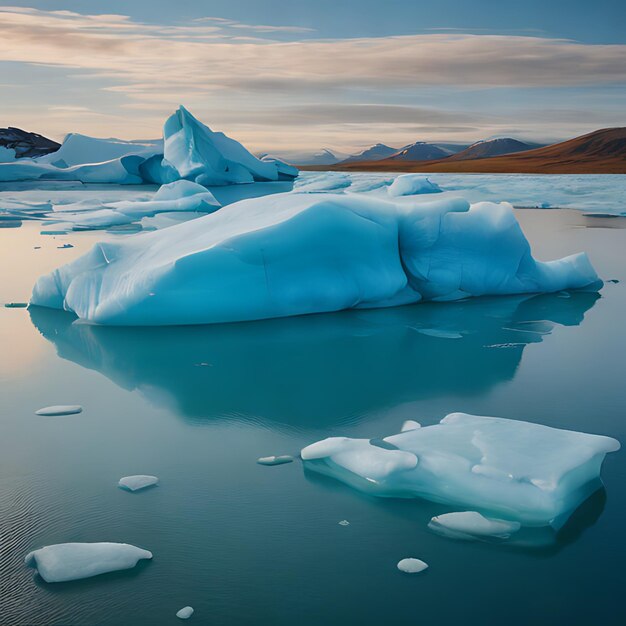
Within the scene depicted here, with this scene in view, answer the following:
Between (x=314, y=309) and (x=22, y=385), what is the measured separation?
87.5 inches

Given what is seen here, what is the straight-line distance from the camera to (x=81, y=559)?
1905mm

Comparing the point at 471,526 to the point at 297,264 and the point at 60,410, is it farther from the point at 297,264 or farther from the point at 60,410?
the point at 297,264

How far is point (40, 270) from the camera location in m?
6.93

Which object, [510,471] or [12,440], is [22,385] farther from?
[510,471]

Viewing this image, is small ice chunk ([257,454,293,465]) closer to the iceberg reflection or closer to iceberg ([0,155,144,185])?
the iceberg reflection

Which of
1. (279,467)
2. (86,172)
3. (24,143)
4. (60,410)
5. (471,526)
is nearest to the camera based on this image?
(471,526)

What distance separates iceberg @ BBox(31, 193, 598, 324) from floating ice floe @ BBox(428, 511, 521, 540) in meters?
2.93

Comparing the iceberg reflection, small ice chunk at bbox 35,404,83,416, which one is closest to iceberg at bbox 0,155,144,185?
the iceberg reflection

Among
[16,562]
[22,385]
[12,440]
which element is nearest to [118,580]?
[16,562]

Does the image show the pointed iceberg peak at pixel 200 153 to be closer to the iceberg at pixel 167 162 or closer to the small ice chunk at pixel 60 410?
the iceberg at pixel 167 162

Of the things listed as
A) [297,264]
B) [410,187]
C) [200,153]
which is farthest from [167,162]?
[297,264]

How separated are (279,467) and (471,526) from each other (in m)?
0.74

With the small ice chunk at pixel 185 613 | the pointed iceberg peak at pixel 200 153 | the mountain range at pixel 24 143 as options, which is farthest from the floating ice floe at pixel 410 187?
the mountain range at pixel 24 143

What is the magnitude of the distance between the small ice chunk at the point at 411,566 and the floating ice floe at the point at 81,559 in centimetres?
69
